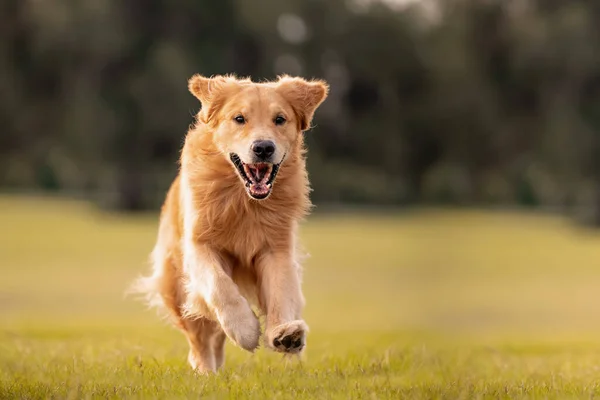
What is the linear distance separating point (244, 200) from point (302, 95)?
783 millimetres

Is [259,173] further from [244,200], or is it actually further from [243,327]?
[243,327]

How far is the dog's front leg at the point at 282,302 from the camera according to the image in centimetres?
463

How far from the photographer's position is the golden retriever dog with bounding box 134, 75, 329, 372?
5.12m

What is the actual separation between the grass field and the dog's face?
120 cm

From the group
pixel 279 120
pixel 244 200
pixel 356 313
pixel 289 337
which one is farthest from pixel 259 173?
pixel 356 313

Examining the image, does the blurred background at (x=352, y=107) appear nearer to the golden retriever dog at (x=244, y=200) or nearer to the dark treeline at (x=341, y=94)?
the dark treeline at (x=341, y=94)

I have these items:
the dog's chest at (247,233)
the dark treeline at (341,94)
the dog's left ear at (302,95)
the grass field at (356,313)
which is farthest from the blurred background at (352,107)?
the dog's chest at (247,233)

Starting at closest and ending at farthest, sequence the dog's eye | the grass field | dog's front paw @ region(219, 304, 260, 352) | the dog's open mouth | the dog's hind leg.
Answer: the grass field < dog's front paw @ region(219, 304, 260, 352) < the dog's open mouth < the dog's eye < the dog's hind leg

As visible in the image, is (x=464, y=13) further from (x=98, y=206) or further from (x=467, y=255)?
(x=98, y=206)

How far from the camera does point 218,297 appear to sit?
4.98 meters

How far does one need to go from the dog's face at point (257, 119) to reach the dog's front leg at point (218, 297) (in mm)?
485

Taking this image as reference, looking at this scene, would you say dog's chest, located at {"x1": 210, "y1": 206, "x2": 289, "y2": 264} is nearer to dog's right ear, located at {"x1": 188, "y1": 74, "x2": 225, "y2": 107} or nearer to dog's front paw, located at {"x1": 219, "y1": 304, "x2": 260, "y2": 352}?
dog's front paw, located at {"x1": 219, "y1": 304, "x2": 260, "y2": 352}

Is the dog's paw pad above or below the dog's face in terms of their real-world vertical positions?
below

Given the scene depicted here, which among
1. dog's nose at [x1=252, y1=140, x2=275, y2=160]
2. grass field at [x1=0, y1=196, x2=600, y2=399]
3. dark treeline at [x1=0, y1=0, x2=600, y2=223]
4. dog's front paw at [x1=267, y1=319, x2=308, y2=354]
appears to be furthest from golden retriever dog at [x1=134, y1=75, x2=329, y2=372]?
dark treeline at [x1=0, y1=0, x2=600, y2=223]
